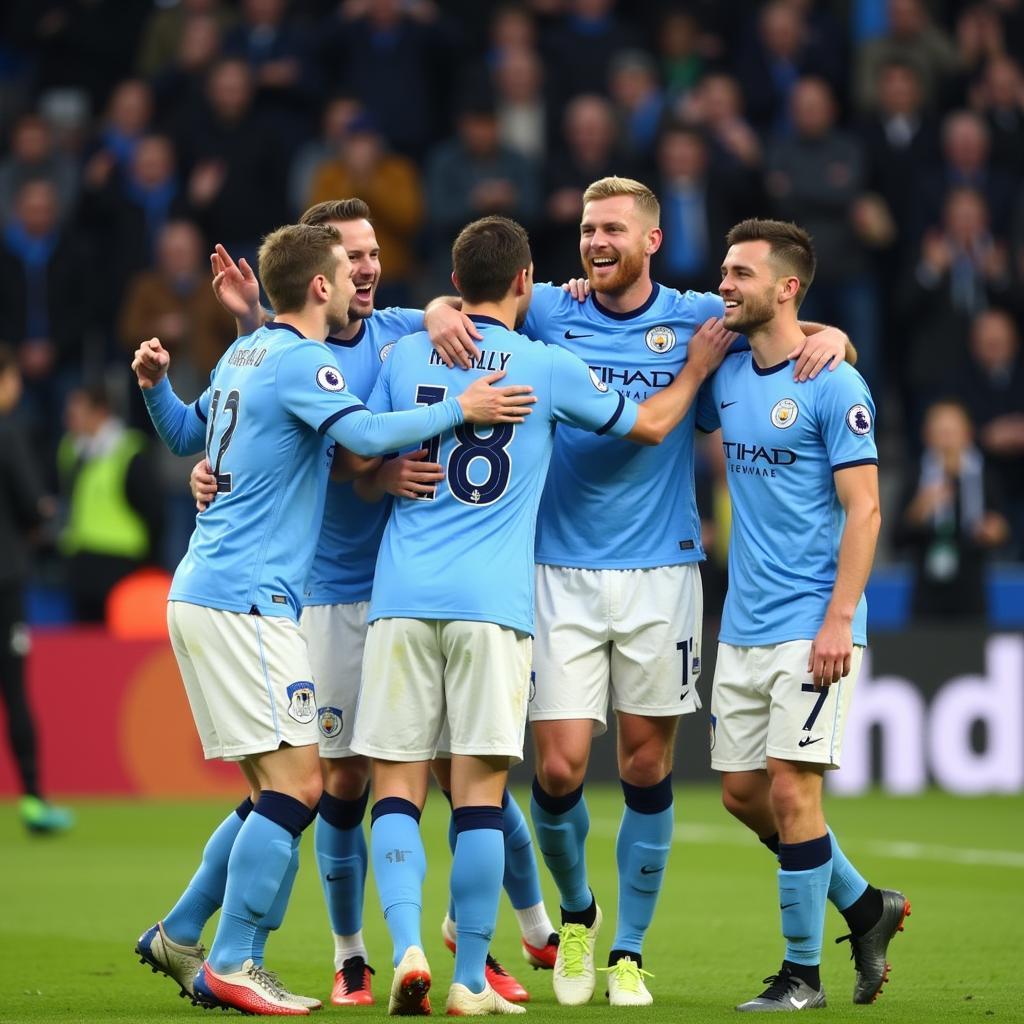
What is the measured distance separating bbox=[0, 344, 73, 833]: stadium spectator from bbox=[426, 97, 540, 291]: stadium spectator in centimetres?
462

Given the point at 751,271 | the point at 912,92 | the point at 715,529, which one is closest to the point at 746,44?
the point at 912,92

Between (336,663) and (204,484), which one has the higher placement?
(204,484)

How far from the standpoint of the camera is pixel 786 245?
22.2ft

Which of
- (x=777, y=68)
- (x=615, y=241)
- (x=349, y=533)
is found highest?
(x=777, y=68)

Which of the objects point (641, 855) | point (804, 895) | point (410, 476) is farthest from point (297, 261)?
point (804, 895)

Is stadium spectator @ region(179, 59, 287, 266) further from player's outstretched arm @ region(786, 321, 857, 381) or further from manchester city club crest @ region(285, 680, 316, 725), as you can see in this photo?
manchester city club crest @ region(285, 680, 316, 725)

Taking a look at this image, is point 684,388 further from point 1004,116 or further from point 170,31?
point 170,31

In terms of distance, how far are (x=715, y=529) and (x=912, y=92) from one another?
416 centimetres

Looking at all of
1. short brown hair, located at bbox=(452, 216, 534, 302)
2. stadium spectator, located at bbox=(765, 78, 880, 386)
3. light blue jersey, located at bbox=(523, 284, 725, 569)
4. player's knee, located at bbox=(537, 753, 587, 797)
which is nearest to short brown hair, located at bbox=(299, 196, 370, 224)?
short brown hair, located at bbox=(452, 216, 534, 302)

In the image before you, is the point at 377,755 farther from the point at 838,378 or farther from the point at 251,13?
the point at 251,13

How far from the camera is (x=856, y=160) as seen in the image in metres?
15.8

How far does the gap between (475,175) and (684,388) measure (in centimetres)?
926

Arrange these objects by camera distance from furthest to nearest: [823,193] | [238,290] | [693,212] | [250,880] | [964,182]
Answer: [964,182], [823,193], [693,212], [238,290], [250,880]

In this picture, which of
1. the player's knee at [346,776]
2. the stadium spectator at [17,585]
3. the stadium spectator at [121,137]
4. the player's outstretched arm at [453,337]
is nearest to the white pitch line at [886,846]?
the stadium spectator at [17,585]
